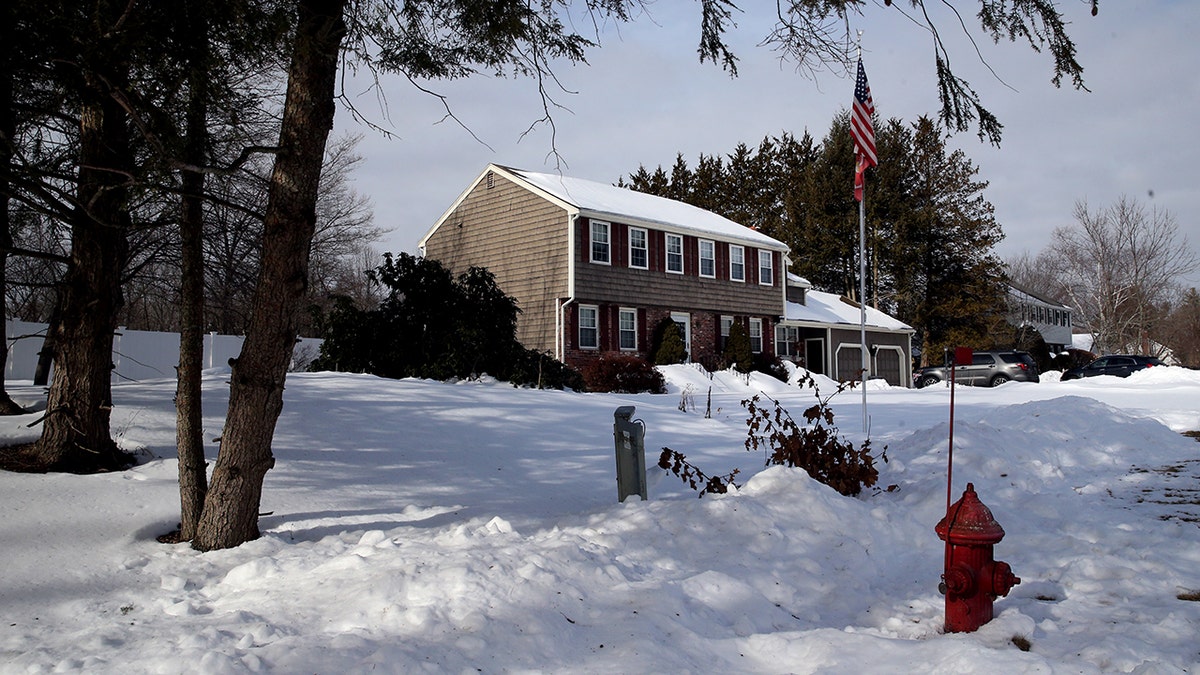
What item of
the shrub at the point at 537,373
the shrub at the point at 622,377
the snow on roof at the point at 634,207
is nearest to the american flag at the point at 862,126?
the shrub at the point at 537,373

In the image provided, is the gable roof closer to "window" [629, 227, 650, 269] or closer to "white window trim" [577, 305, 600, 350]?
"window" [629, 227, 650, 269]

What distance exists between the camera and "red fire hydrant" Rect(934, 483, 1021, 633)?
13.8ft

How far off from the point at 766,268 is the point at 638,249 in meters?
6.56

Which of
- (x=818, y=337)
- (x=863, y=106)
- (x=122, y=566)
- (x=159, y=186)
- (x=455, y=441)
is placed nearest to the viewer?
(x=122, y=566)

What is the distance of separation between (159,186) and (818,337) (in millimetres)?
31806

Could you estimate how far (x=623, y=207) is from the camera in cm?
2817

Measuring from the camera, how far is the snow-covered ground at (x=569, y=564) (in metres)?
3.83

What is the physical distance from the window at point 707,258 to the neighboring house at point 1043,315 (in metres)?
29.5

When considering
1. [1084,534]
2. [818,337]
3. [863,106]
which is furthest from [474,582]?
[818,337]

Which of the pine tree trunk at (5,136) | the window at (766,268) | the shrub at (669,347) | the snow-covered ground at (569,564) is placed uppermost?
the window at (766,268)

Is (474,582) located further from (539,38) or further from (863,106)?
(863,106)

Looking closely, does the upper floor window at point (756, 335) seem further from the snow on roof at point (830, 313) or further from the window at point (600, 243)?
the window at point (600, 243)

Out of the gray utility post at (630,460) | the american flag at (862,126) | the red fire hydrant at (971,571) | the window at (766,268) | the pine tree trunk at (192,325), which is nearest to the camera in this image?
the red fire hydrant at (971,571)

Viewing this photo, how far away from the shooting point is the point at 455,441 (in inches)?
366
